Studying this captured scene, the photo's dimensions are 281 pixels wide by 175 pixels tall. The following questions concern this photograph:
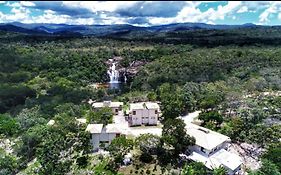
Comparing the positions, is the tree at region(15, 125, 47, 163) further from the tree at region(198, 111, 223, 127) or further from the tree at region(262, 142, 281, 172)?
the tree at region(262, 142, 281, 172)

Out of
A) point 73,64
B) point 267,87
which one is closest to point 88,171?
point 267,87

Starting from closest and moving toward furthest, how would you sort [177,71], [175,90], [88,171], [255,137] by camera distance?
[88,171]
[255,137]
[175,90]
[177,71]

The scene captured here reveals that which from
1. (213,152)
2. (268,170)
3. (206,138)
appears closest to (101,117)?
(206,138)

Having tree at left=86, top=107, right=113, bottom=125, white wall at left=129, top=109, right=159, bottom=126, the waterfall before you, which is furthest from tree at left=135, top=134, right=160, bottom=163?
the waterfall

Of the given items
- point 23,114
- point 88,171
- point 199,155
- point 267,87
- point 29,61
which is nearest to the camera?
point 88,171

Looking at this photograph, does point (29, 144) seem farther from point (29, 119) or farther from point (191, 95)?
point (191, 95)

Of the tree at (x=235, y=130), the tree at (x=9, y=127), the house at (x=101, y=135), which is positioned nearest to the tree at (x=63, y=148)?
the house at (x=101, y=135)

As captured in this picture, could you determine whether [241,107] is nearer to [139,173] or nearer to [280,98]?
[280,98]
